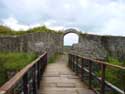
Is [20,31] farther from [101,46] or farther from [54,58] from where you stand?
[101,46]

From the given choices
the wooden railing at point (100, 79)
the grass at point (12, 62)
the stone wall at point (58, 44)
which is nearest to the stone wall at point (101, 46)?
the stone wall at point (58, 44)

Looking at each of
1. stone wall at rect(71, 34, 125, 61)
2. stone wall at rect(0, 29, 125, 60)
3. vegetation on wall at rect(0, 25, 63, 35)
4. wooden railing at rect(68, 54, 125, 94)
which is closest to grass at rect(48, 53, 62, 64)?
stone wall at rect(0, 29, 125, 60)

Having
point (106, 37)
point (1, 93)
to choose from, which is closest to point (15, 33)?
point (106, 37)

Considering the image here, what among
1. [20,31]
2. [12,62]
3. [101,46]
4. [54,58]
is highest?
[20,31]

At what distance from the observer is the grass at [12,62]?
62.4 feet

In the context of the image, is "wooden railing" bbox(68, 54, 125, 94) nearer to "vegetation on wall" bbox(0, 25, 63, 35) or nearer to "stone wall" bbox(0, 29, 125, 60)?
"stone wall" bbox(0, 29, 125, 60)

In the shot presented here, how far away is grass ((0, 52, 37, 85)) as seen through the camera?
19006 mm

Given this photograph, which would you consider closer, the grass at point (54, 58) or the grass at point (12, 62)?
the grass at point (12, 62)

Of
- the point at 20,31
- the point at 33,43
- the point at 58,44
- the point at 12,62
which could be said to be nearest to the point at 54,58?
the point at 58,44

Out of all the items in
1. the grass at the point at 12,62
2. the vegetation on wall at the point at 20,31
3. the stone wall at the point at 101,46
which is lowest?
the grass at the point at 12,62

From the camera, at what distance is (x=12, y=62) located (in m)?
20.0

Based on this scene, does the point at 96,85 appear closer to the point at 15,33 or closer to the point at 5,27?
the point at 15,33

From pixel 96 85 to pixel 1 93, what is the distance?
6397 mm

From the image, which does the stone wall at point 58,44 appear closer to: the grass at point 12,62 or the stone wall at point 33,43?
the stone wall at point 33,43
